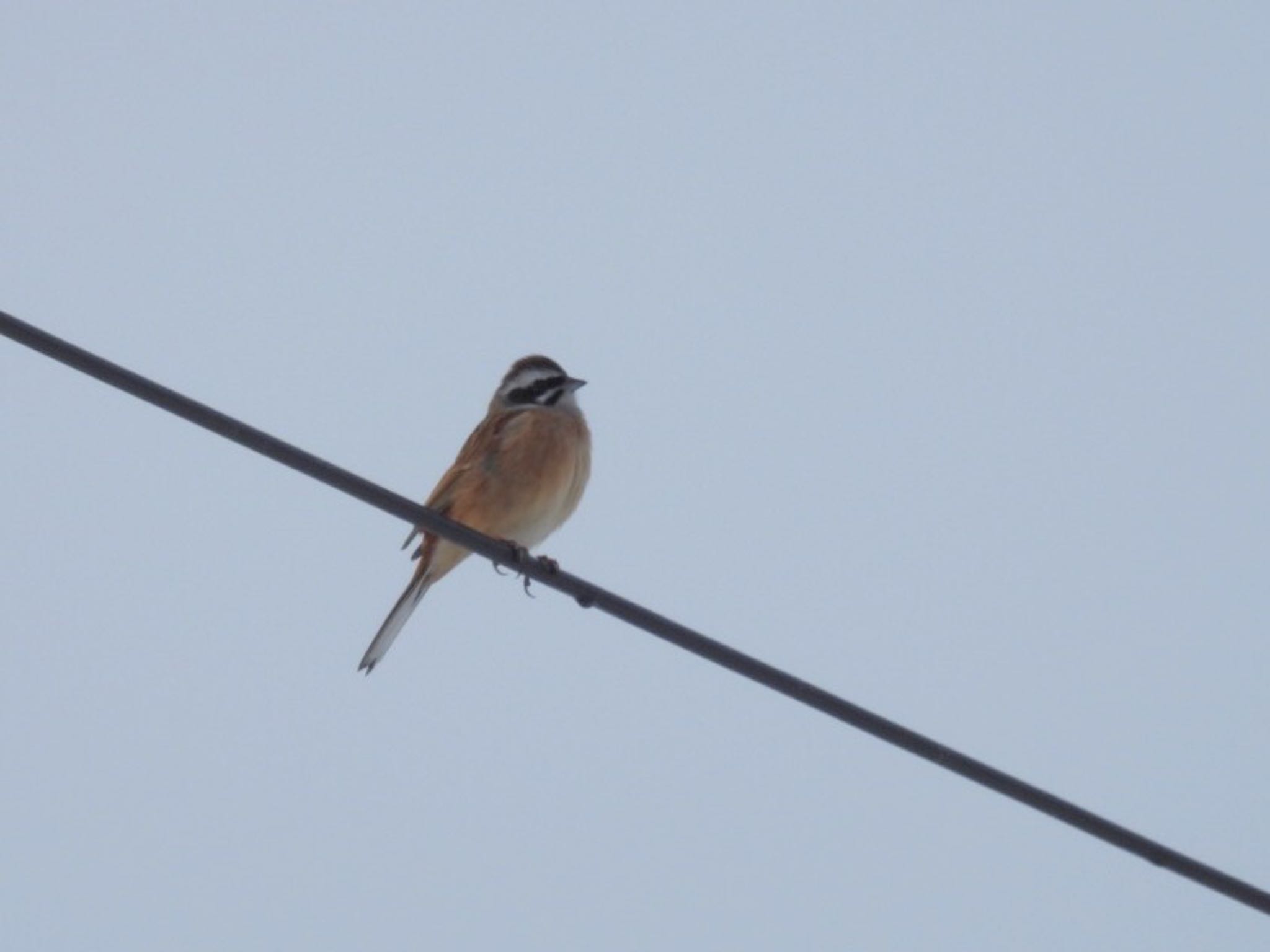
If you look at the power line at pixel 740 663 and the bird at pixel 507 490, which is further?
the bird at pixel 507 490

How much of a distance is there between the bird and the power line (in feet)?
12.2

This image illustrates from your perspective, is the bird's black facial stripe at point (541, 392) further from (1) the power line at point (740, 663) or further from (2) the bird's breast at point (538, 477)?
(1) the power line at point (740, 663)

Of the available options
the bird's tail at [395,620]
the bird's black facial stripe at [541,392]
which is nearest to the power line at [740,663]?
the bird's tail at [395,620]

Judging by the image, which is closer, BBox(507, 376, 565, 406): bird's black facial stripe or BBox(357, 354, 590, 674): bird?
BBox(357, 354, 590, 674): bird

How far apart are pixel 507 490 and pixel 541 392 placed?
102 cm

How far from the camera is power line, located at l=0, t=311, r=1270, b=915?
13.4 feet

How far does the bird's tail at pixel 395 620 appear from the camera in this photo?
8.12 m

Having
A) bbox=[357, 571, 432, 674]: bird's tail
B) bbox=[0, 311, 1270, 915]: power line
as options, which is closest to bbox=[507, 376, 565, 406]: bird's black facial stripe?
bbox=[357, 571, 432, 674]: bird's tail

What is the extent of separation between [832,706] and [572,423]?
462cm

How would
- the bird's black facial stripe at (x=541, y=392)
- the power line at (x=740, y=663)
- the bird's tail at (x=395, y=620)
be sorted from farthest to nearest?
the bird's black facial stripe at (x=541, y=392) < the bird's tail at (x=395, y=620) < the power line at (x=740, y=663)

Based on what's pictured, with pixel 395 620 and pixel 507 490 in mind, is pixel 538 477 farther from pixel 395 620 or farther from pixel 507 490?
pixel 395 620

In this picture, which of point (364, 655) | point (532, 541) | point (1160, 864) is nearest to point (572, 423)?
point (532, 541)

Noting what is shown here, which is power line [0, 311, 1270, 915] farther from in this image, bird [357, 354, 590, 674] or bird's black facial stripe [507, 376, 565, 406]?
bird's black facial stripe [507, 376, 565, 406]

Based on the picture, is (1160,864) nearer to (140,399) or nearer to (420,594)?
(140,399)
